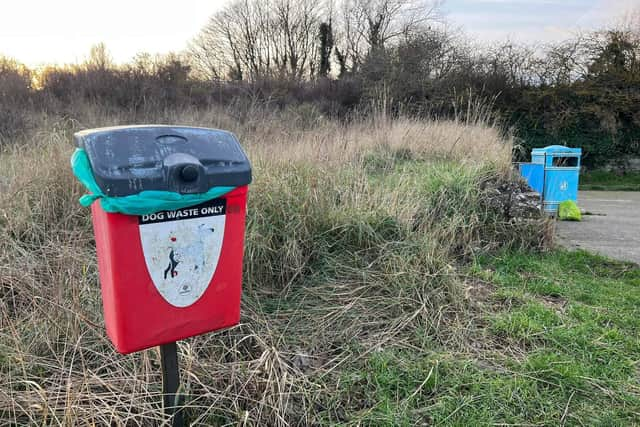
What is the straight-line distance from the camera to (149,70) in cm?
1588

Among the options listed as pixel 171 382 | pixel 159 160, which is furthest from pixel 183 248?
pixel 171 382

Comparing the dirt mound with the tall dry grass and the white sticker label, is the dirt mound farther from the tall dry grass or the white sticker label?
the white sticker label

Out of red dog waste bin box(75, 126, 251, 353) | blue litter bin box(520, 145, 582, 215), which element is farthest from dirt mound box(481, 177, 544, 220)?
red dog waste bin box(75, 126, 251, 353)

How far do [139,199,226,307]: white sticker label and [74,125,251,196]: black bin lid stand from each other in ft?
0.39

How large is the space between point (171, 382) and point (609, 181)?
14.9 metres

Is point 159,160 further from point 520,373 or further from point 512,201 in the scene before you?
point 512,201

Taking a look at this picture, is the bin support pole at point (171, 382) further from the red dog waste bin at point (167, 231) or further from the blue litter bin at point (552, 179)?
the blue litter bin at point (552, 179)

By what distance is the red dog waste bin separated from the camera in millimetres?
1412

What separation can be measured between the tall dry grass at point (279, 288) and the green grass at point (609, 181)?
352 inches

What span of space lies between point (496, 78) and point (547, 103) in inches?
76.0

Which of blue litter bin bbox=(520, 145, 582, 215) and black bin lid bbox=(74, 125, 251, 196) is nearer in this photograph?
black bin lid bbox=(74, 125, 251, 196)

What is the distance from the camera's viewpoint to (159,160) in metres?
1.44

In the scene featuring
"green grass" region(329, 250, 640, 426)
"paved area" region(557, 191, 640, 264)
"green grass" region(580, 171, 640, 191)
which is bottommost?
"green grass" region(580, 171, 640, 191)

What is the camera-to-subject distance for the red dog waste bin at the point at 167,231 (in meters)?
1.41
